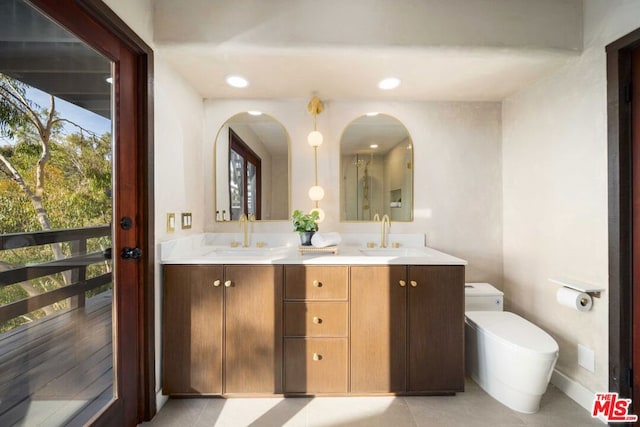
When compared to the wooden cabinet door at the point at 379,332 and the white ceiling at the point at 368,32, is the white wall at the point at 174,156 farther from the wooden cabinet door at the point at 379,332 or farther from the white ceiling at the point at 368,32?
the wooden cabinet door at the point at 379,332

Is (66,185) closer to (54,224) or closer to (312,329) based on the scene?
(54,224)

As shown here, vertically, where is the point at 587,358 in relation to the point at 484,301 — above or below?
below

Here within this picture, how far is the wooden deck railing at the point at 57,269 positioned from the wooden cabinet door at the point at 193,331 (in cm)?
39

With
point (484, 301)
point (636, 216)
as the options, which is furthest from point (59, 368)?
point (636, 216)

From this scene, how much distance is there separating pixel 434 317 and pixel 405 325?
179 millimetres

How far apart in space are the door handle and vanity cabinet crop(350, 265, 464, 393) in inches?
47.1

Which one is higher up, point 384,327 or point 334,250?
point 334,250

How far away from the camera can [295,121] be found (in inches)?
94.7

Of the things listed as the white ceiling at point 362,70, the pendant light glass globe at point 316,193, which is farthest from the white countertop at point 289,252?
the white ceiling at point 362,70

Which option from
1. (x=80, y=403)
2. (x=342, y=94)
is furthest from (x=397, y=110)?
(x=80, y=403)

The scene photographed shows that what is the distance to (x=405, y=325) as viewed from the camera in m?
1.75

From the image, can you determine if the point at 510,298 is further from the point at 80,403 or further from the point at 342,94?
the point at 80,403

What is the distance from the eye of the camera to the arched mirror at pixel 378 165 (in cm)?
240

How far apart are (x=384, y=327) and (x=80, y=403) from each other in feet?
4.98
